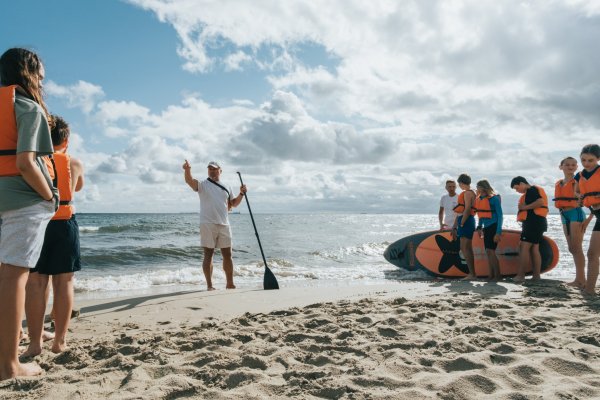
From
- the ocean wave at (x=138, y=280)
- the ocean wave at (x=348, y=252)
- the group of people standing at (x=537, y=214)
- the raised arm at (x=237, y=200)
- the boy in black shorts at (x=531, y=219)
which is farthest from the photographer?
the ocean wave at (x=348, y=252)

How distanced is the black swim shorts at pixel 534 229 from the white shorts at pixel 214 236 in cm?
490

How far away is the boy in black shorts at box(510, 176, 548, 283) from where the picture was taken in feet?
22.7

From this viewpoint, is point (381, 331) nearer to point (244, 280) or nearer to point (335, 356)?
point (335, 356)

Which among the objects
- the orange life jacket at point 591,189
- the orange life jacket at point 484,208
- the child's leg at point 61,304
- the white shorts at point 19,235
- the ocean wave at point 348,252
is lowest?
the ocean wave at point 348,252

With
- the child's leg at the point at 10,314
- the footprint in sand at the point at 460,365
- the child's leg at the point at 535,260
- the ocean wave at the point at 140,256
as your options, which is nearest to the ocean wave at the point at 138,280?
the ocean wave at the point at 140,256

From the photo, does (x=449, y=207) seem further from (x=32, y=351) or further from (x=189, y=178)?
(x=32, y=351)

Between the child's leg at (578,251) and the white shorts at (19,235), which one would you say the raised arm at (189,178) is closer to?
the white shorts at (19,235)

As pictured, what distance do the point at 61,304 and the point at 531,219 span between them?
682 cm

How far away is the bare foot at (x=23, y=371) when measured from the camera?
2.49m

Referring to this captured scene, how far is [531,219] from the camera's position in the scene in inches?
275

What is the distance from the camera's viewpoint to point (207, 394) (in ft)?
7.60

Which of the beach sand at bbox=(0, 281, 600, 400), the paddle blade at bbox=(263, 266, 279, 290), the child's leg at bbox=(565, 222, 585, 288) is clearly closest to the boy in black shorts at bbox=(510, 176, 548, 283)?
the child's leg at bbox=(565, 222, 585, 288)

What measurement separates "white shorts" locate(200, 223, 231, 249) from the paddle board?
4796mm

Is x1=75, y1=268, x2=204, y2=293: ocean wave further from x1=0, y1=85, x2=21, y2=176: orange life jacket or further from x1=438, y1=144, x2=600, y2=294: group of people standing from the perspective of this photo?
x1=0, y1=85, x2=21, y2=176: orange life jacket
